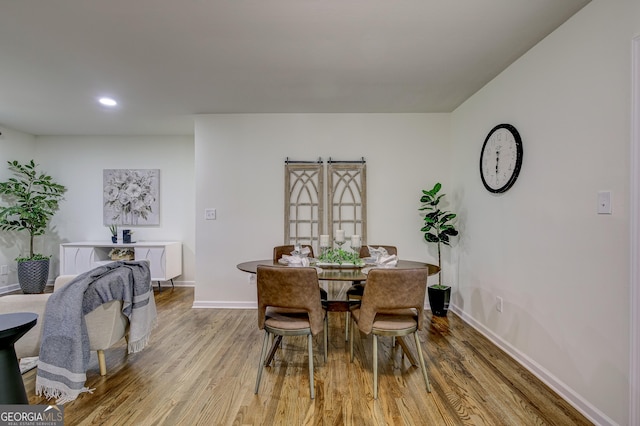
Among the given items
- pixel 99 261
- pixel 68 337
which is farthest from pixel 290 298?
pixel 99 261

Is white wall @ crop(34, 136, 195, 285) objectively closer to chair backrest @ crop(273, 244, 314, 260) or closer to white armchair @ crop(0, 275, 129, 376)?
chair backrest @ crop(273, 244, 314, 260)

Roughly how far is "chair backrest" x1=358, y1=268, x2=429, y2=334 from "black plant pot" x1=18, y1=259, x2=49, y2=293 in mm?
4991

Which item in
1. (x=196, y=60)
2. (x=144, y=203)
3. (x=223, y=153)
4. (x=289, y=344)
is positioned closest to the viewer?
(x=196, y=60)

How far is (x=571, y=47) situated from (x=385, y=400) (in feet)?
8.29

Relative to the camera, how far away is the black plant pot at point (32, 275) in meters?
4.34

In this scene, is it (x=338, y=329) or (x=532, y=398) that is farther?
(x=338, y=329)

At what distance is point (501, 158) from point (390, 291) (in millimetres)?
1684

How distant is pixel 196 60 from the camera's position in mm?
2494

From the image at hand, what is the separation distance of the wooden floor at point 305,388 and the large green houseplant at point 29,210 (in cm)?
297

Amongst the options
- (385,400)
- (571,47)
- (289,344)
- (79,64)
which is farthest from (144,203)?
(571,47)

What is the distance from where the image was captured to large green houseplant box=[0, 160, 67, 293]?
14.3ft

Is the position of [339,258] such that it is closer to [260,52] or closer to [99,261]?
[260,52]

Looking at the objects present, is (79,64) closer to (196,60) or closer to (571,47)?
(196,60)

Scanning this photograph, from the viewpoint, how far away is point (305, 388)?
80.0 inches
